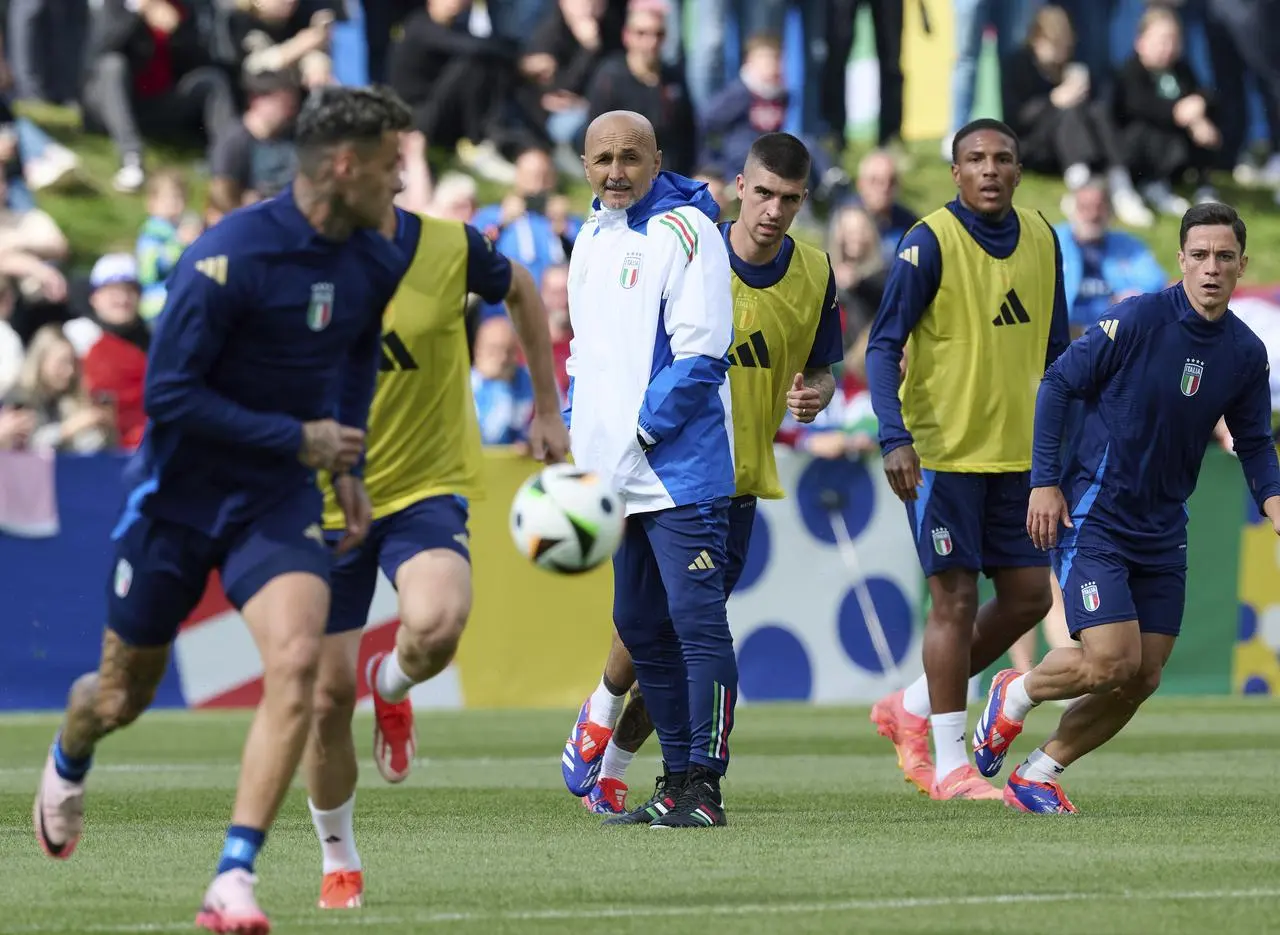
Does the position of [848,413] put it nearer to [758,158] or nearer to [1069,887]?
[758,158]

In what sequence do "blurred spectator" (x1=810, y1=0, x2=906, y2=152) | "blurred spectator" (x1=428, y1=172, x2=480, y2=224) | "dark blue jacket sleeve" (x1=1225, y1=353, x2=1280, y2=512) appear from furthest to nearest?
"blurred spectator" (x1=810, y1=0, x2=906, y2=152)
"blurred spectator" (x1=428, y1=172, x2=480, y2=224)
"dark blue jacket sleeve" (x1=1225, y1=353, x2=1280, y2=512)

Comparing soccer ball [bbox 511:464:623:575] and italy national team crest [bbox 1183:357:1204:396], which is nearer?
soccer ball [bbox 511:464:623:575]

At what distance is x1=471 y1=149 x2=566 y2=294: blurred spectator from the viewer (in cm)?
1744

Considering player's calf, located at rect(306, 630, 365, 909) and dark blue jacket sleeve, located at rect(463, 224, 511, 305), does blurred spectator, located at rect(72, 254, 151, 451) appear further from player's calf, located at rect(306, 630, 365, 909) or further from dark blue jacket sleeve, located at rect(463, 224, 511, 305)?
player's calf, located at rect(306, 630, 365, 909)

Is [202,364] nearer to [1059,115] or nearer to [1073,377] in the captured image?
[1073,377]

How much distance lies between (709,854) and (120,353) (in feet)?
30.2

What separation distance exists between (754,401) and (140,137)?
11.9 meters

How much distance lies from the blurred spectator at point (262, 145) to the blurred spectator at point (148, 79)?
1.13 m

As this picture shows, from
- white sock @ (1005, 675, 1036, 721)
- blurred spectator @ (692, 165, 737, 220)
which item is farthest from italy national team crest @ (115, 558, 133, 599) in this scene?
blurred spectator @ (692, 165, 737, 220)

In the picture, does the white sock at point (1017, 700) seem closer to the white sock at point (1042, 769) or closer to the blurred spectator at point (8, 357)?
the white sock at point (1042, 769)

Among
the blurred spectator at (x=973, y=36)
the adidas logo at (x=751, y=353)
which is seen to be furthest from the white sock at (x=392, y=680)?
the blurred spectator at (x=973, y=36)

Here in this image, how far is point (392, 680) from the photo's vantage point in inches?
318

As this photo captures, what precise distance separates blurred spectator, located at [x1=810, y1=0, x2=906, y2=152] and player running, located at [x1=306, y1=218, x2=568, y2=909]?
45.8ft

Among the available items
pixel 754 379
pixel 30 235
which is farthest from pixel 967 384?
pixel 30 235
